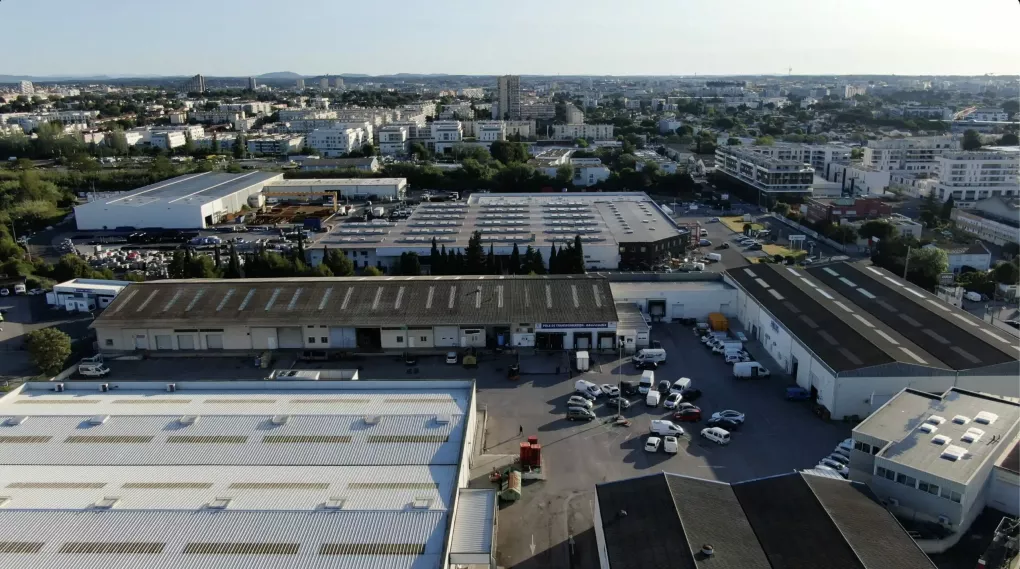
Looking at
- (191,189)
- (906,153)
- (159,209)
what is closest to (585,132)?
(906,153)

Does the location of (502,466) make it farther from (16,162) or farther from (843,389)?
(16,162)

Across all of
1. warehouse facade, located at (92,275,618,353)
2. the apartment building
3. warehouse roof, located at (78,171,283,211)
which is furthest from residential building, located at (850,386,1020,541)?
warehouse roof, located at (78,171,283,211)

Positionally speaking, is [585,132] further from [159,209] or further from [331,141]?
[159,209]

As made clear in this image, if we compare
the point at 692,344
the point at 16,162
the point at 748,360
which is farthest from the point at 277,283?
the point at 16,162

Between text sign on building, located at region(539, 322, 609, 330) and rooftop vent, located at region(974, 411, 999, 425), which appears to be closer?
rooftop vent, located at region(974, 411, 999, 425)

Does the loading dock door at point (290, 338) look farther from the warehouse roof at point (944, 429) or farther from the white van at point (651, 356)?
the warehouse roof at point (944, 429)

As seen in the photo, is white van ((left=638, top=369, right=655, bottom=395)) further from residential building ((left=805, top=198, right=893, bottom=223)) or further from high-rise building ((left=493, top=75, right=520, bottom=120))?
high-rise building ((left=493, top=75, right=520, bottom=120))
